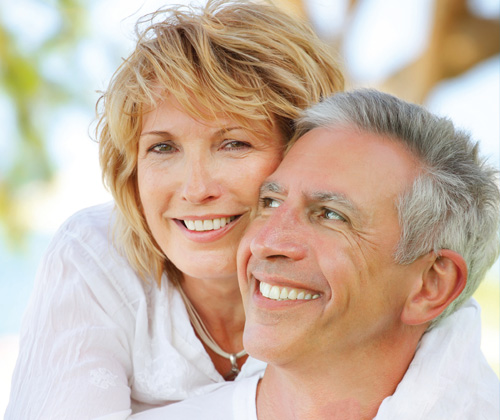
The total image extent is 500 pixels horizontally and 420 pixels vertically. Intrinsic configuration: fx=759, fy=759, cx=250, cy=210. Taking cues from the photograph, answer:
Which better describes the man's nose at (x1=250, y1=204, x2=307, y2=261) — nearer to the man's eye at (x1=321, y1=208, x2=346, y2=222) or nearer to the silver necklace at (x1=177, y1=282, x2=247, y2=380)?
the man's eye at (x1=321, y1=208, x2=346, y2=222)

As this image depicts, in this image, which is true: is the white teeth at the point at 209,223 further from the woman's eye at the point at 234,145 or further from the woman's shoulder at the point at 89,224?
the woman's shoulder at the point at 89,224

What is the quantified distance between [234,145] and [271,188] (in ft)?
0.86

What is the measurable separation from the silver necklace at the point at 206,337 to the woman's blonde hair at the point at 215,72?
0.65 feet

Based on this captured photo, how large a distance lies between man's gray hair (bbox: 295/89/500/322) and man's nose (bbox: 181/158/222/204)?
1.28 feet

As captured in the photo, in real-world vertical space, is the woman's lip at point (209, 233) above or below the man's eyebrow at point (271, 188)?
below

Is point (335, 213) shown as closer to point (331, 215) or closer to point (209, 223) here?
point (331, 215)

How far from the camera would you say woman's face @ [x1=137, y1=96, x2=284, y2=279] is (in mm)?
2525

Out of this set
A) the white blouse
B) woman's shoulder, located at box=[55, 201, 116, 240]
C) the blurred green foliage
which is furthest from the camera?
the blurred green foliage

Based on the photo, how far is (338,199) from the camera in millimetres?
2197

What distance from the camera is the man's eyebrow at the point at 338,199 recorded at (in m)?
2.19

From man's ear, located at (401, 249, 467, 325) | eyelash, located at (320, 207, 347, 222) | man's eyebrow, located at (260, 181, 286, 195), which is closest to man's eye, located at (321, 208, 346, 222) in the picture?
eyelash, located at (320, 207, 347, 222)

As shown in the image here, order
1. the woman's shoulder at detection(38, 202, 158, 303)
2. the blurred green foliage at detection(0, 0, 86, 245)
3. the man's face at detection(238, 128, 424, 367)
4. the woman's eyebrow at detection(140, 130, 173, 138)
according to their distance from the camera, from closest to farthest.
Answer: the man's face at detection(238, 128, 424, 367)
the woman's eyebrow at detection(140, 130, 173, 138)
the woman's shoulder at detection(38, 202, 158, 303)
the blurred green foliage at detection(0, 0, 86, 245)

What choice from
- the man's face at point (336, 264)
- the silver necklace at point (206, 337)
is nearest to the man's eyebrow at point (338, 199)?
the man's face at point (336, 264)

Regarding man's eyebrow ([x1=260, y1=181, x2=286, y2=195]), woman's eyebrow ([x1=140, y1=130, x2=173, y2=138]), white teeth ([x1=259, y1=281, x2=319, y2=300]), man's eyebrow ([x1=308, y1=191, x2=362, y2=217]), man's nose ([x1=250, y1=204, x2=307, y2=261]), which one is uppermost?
woman's eyebrow ([x1=140, y1=130, x2=173, y2=138])
